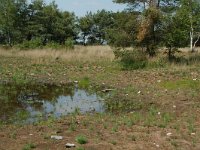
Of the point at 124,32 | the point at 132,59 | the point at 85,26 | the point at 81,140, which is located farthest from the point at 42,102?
the point at 85,26

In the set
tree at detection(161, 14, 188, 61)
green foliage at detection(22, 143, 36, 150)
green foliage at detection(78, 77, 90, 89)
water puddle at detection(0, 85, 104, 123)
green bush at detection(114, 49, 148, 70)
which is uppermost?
tree at detection(161, 14, 188, 61)

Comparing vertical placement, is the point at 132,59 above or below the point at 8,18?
below

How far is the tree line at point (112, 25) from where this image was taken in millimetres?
23297

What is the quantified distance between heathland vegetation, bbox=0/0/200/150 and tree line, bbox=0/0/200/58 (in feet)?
0.26

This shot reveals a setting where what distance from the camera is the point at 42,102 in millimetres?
13117

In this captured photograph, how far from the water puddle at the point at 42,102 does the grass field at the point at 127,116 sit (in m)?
0.56

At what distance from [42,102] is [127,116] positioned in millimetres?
3390

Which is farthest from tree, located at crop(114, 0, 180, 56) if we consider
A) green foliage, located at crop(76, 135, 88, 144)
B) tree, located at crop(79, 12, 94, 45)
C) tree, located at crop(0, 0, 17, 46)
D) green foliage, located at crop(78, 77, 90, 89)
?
tree, located at crop(79, 12, 94, 45)

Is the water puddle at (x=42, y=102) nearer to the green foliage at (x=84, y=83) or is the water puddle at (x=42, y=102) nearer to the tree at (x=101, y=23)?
the green foliage at (x=84, y=83)

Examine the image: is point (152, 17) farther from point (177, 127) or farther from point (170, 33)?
point (177, 127)

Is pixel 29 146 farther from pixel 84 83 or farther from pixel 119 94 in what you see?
pixel 84 83

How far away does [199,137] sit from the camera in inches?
352

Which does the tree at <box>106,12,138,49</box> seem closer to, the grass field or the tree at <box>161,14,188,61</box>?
the tree at <box>161,14,188,61</box>

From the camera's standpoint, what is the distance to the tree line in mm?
23297
